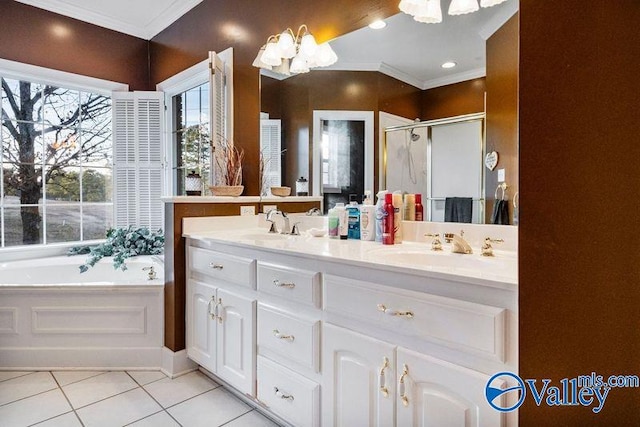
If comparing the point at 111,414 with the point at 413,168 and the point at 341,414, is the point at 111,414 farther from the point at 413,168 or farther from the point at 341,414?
the point at 413,168

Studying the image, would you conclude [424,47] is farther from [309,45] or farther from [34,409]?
[34,409]

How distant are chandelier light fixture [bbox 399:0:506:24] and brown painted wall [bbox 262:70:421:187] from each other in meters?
0.31

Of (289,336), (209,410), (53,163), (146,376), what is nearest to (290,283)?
(289,336)

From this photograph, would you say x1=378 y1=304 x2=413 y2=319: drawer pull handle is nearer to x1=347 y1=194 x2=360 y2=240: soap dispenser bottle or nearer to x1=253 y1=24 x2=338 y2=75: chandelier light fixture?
x1=347 y1=194 x2=360 y2=240: soap dispenser bottle

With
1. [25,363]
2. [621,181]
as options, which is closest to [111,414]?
[25,363]

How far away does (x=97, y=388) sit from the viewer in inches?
81.3

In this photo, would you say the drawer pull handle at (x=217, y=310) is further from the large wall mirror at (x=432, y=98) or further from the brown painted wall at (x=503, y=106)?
the brown painted wall at (x=503, y=106)

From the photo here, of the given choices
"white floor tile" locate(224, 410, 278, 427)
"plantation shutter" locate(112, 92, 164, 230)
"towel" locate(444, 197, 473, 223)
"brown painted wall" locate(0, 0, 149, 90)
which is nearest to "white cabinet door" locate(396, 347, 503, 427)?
"towel" locate(444, 197, 473, 223)

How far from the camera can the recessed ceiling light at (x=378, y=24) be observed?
1.86 meters

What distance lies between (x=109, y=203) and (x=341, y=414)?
10.5 feet

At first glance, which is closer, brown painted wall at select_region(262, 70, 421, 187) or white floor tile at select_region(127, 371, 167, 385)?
brown painted wall at select_region(262, 70, 421, 187)

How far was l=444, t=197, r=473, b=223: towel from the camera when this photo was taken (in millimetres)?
1611

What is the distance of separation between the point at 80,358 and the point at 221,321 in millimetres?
1150

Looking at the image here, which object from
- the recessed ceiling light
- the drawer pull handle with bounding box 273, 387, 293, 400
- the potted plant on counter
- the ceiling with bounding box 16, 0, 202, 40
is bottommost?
the drawer pull handle with bounding box 273, 387, 293, 400
